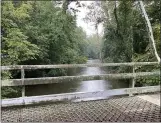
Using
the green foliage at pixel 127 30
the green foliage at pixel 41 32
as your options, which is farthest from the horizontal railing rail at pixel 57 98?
the green foliage at pixel 127 30

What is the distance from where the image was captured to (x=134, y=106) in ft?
11.3

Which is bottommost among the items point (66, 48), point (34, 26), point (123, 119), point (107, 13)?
point (123, 119)

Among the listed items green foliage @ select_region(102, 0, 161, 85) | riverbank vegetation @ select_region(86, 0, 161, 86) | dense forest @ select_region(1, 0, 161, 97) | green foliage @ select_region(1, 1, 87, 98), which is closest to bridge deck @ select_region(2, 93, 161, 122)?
dense forest @ select_region(1, 0, 161, 97)

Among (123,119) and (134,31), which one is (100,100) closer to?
(123,119)

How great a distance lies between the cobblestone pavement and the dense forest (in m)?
5.96

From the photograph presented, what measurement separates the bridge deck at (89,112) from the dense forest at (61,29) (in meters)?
5.95

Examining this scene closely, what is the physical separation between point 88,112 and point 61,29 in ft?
35.8

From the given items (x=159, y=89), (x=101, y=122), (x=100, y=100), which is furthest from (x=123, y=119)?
(x=159, y=89)

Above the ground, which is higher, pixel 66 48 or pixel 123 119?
pixel 66 48

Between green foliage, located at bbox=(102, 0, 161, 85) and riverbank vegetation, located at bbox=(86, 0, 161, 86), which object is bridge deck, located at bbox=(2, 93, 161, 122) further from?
riverbank vegetation, located at bbox=(86, 0, 161, 86)

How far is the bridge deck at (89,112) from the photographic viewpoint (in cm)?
286

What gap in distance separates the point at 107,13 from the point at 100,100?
12302 mm

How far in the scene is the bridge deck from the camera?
286 centimetres

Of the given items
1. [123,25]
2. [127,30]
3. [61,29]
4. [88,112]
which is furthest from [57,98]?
[123,25]
